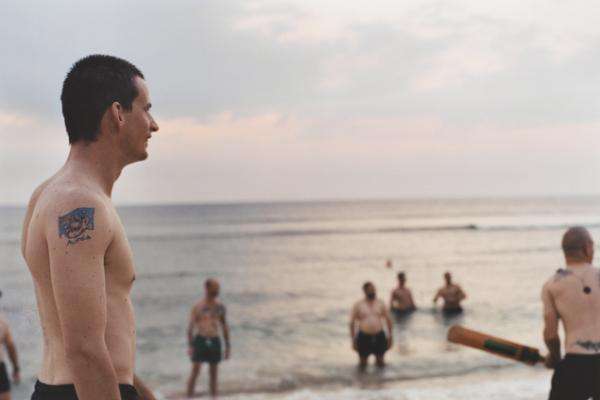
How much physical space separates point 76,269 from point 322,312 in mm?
20922

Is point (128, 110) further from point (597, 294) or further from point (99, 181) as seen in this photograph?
point (597, 294)

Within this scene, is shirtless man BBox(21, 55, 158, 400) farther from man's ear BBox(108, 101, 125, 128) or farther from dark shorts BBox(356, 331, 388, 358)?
dark shorts BBox(356, 331, 388, 358)

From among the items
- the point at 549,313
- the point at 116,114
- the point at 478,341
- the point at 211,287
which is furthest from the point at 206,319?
the point at 116,114

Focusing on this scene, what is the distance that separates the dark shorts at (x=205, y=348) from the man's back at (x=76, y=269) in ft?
31.2

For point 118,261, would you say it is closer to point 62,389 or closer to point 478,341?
point 62,389

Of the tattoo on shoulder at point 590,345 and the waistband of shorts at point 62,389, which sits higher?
the waistband of shorts at point 62,389

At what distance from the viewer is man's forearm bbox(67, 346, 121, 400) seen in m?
1.60

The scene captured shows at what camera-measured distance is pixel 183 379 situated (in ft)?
43.7

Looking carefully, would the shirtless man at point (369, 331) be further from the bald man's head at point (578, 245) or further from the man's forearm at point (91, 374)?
the man's forearm at point (91, 374)

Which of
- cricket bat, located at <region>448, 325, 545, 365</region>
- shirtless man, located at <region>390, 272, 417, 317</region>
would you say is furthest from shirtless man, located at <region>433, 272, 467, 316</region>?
cricket bat, located at <region>448, 325, 545, 365</region>

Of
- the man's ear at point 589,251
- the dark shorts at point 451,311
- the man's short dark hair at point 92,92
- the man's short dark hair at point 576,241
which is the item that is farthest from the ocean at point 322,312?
the man's ear at point 589,251

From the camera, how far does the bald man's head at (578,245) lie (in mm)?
4906

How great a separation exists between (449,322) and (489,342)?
15.9 metres

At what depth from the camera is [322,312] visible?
22.2 m
